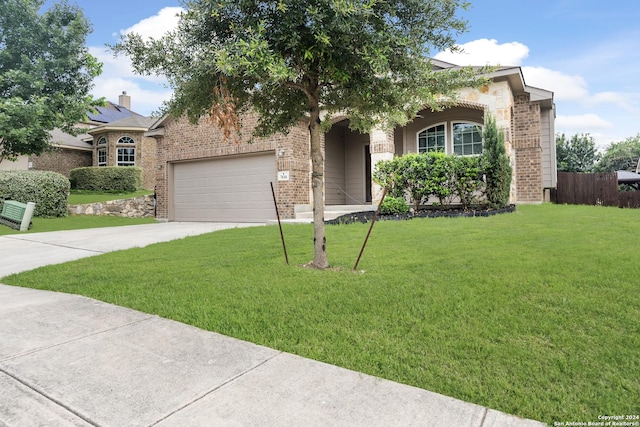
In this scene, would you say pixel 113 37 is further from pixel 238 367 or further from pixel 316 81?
pixel 238 367

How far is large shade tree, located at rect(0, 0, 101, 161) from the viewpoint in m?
14.1

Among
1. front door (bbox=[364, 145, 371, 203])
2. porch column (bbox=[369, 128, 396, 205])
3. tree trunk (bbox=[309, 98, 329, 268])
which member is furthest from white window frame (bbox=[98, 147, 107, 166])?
tree trunk (bbox=[309, 98, 329, 268])

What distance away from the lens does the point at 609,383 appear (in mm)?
2074

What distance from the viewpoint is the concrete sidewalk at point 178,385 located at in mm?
1878

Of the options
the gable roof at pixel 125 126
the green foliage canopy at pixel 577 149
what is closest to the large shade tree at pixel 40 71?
the gable roof at pixel 125 126

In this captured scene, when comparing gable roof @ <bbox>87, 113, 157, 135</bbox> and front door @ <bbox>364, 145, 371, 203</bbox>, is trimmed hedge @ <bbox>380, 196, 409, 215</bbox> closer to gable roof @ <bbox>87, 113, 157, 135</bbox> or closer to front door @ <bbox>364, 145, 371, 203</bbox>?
front door @ <bbox>364, 145, 371, 203</bbox>

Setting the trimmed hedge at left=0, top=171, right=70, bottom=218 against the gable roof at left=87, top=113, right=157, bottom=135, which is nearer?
the trimmed hedge at left=0, top=171, right=70, bottom=218

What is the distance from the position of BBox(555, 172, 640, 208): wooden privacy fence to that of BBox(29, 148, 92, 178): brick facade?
24106mm

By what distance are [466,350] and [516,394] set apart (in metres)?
0.49

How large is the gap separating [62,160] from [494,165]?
900 inches

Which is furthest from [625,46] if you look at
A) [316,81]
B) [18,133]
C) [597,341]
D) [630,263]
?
[18,133]

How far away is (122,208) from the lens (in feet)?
54.9

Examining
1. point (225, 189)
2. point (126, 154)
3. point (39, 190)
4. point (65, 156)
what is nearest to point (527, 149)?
point (225, 189)

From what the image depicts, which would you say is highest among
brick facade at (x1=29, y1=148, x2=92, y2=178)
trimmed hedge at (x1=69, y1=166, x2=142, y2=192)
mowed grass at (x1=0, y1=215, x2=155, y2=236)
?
brick facade at (x1=29, y1=148, x2=92, y2=178)
